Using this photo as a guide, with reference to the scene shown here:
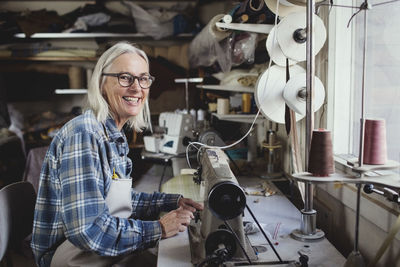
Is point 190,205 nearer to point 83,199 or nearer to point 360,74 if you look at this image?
point 83,199

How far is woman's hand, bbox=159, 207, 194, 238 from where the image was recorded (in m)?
1.44

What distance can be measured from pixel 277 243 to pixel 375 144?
51 cm

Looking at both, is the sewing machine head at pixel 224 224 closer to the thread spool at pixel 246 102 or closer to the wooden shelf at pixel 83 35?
the thread spool at pixel 246 102

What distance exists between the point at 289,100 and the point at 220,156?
37 cm

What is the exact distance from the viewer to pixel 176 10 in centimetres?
429

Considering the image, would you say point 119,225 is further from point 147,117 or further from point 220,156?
point 147,117

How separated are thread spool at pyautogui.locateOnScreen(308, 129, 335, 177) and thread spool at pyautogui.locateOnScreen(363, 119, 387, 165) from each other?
124mm

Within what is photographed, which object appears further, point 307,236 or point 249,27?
point 249,27

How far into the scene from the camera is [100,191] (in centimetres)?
133

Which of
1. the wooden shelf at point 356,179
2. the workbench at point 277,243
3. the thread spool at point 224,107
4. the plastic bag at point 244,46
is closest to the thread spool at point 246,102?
the thread spool at point 224,107

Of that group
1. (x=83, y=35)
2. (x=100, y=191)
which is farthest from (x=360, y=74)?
(x=83, y=35)

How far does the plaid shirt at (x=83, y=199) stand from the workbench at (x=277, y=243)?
0.37 feet

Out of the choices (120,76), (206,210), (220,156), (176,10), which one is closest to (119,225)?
(206,210)

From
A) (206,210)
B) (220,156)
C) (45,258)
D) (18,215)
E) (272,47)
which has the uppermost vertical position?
(272,47)
